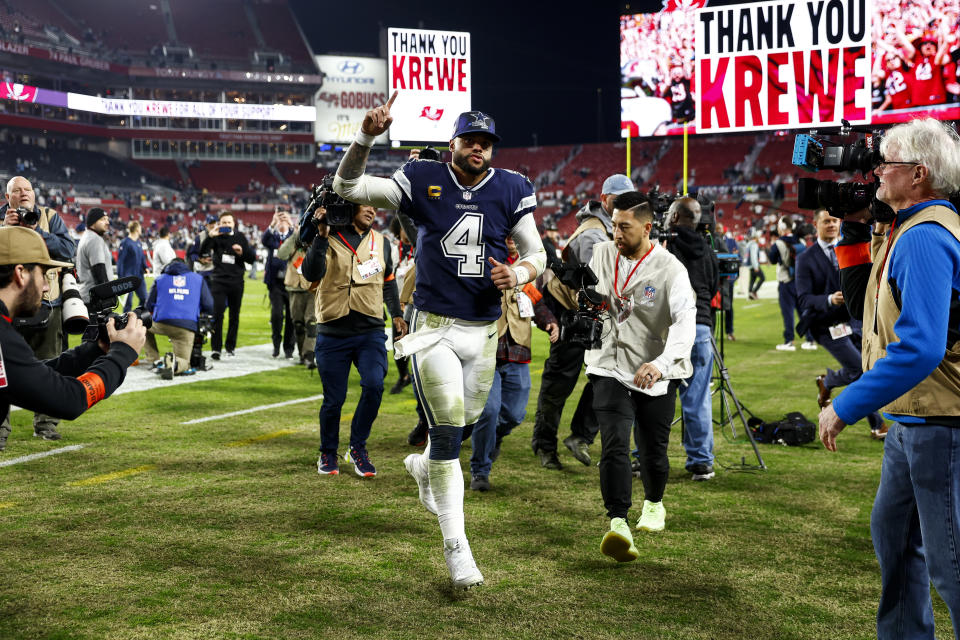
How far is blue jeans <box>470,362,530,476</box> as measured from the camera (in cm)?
618

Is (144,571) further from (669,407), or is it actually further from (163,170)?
(163,170)

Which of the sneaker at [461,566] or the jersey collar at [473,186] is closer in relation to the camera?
the sneaker at [461,566]

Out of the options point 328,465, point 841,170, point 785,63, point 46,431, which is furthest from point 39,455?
point 785,63

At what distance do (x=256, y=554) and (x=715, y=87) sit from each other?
2399 cm

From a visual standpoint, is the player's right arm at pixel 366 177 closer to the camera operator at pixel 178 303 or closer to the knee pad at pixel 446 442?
the knee pad at pixel 446 442

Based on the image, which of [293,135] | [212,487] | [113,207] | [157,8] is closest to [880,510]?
[212,487]

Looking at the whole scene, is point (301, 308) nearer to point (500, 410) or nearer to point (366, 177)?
point (500, 410)

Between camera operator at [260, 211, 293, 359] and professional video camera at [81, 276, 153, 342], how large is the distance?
29.6 feet

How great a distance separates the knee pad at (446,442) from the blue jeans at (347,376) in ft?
6.77

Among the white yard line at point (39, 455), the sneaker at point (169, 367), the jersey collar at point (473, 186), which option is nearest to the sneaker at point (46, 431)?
the white yard line at point (39, 455)

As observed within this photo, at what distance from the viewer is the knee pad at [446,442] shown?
4.47 metres

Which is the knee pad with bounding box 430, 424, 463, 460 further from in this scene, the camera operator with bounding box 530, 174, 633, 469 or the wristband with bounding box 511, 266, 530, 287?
the camera operator with bounding box 530, 174, 633, 469

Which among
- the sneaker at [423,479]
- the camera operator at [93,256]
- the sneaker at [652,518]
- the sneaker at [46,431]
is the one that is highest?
Answer: the camera operator at [93,256]

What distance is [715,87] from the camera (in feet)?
84.7
